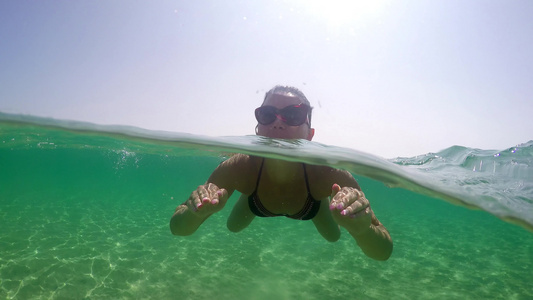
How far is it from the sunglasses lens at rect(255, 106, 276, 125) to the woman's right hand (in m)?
2.26

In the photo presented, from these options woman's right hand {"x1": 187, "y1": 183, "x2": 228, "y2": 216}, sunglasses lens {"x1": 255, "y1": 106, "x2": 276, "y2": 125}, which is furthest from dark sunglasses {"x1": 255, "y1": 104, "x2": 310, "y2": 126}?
woman's right hand {"x1": 187, "y1": 183, "x2": 228, "y2": 216}

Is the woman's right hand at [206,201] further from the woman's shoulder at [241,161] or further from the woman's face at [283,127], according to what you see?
the woman's face at [283,127]

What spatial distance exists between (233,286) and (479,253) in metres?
13.0

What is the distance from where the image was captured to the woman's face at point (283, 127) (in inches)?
203

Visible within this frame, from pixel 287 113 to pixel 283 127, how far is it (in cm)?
42

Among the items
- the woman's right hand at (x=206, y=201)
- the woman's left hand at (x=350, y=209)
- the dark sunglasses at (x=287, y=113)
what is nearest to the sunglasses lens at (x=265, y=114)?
the dark sunglasses at (x=287, y=113)

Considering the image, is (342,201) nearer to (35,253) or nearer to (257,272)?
(257,272)

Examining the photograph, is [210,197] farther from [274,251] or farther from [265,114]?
[274,251]

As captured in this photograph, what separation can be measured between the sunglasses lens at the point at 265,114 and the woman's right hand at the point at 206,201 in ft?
7.42

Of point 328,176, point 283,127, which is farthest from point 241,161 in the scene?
point 328,176

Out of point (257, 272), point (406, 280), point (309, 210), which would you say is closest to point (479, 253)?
point (406, 280)

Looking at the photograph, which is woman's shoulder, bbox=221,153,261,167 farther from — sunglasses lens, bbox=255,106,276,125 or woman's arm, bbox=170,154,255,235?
sunglasses lens, bbox=255,106,276,125

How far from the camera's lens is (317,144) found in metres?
6.68

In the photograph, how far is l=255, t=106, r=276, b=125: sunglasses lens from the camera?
5.04 meters
